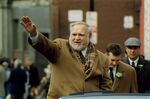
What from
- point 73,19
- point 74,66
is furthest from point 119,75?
point 73,19

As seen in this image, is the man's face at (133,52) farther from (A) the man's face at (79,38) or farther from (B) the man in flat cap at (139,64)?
(A) the man's face at (79,38)

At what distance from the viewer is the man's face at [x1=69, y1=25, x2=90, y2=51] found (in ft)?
31.5

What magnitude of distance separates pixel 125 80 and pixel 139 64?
631 mm

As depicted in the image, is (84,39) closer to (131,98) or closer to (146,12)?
(131,98)

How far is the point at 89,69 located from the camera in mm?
9648

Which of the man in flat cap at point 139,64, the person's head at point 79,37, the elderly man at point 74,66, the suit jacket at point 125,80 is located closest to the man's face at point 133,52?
the man in flat cap at point 139,64

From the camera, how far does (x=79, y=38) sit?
9.59 meters

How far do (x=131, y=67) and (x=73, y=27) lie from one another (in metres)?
1.88

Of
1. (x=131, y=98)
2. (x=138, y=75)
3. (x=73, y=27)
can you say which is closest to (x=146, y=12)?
(x=138, y=75)

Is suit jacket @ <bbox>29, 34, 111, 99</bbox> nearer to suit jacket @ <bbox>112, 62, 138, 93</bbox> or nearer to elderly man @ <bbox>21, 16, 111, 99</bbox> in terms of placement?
elderly man @ <bbox>21, 16, 111, 99</bbox>

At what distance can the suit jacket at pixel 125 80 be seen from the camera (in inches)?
442

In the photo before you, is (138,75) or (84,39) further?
(138,75)

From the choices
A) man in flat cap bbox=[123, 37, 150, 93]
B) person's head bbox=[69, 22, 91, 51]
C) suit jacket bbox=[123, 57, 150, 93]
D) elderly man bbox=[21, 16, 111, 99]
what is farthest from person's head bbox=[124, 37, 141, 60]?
person's head bbox=[69, 22, 91, 51]

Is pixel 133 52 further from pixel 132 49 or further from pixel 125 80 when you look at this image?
pixel 125 80
